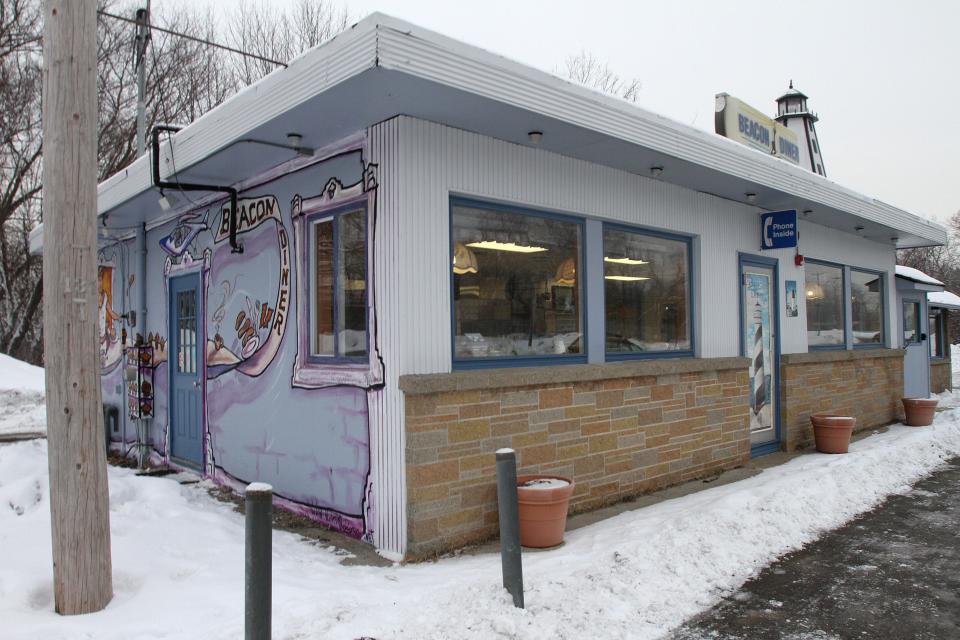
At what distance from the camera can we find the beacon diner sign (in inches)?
361

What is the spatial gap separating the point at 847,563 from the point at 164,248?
8205 mm

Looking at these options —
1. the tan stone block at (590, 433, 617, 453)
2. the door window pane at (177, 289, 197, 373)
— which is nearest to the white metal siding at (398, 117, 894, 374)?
the tan stone block at (590, 433, 617, 453)

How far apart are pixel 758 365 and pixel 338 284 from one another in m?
6.08

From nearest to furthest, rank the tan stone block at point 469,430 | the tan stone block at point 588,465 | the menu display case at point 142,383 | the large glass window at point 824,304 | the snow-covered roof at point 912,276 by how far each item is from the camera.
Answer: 1. the tan stone block at point 469,430
2. the tan stone block at point 588,465
3. the menu display case at point 142,383
4. the large glass window at point 824,304
5. the snow-covered roof at point 912,276

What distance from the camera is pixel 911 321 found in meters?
16.7

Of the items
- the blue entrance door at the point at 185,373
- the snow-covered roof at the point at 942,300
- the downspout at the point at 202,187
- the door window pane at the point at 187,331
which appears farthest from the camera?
the snow-covered roof at the point at 942,300

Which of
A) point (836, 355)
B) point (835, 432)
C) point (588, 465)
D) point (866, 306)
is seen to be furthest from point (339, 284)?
point (866, 306)

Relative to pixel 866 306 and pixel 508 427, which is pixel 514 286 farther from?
pixel 866 306

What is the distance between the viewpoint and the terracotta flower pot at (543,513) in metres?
5.42

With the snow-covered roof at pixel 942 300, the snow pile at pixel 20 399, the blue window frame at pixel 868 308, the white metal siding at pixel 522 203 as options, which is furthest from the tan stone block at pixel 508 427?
the snow-covered roof at pixel 942 300

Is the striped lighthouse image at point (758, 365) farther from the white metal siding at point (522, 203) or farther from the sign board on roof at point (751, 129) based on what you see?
the sign board on roof at point (751, 129)

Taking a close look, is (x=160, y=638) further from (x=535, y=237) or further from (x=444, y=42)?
(x=535, y=237)

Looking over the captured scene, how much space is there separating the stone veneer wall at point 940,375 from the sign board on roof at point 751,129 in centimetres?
1011

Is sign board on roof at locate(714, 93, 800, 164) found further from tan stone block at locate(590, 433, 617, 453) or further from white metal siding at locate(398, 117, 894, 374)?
tan stone block at locate(590, 433, 617, 453)
